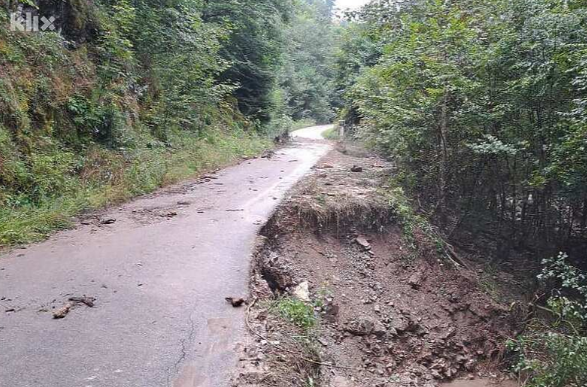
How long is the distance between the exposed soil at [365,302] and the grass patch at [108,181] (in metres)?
3.29

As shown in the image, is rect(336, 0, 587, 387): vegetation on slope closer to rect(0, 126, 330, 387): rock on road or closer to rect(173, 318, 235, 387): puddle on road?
rect(173, 318, 235, 387): puddle on road

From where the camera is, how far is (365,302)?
7520mm

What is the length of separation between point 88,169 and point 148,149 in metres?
2.86

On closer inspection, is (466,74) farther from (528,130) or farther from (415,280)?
(415,280)

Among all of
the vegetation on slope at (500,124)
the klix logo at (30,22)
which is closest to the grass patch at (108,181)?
the klix logo at (30,22)

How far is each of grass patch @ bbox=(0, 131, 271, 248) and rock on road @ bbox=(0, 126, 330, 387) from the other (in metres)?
0.38

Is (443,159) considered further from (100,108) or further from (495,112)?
(100,108)

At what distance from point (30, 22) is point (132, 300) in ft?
27.3

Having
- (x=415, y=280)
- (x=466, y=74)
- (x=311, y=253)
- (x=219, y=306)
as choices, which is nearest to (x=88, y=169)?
(x=311, y=253)

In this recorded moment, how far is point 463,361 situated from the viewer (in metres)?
7.44

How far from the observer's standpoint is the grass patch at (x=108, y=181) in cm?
696

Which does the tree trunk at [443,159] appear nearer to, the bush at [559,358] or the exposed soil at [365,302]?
the exposed soil at [365,302]

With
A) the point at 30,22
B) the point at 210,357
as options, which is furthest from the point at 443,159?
the point at 30,22

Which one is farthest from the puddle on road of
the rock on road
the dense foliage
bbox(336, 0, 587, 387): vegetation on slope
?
the dense foliage
